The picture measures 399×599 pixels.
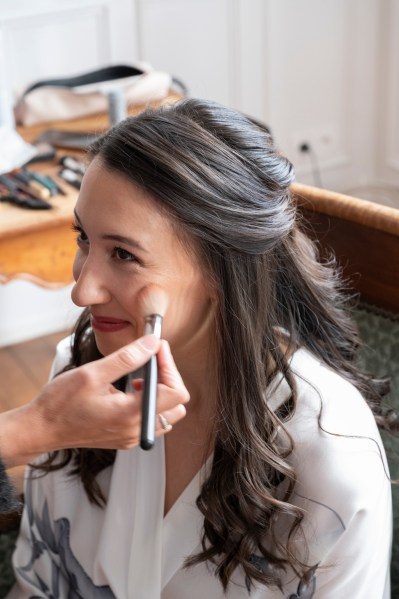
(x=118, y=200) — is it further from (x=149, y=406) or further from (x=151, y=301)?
(x=149, y=406)

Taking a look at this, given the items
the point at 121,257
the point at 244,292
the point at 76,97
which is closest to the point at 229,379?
the point at 244,292

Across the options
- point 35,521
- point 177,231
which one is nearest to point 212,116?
→ point 177,231

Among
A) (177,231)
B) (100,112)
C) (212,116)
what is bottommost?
(100,112)

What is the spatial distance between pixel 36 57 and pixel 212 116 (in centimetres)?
203

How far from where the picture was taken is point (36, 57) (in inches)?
119

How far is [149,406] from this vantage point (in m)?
0.85

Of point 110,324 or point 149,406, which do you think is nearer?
point 149,406

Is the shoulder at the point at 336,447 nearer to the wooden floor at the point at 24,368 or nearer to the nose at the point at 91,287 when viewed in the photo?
the nose at the point at 91,287

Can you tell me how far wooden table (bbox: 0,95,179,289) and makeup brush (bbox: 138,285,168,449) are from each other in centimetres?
89

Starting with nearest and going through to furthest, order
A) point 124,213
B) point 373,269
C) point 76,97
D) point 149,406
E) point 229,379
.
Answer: point 149,406
point 124,213
point 229,379
point 373,269
point 76,97

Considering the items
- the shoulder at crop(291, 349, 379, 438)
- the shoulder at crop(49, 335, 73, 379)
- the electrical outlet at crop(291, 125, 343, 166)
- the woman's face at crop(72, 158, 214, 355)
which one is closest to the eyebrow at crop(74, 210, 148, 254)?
the woman's face at crop(72, 158, 214, 355)

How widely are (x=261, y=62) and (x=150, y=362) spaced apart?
274 cm

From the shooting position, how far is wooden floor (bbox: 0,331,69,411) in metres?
2.80

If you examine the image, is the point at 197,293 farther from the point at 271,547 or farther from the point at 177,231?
the point at 271,547
